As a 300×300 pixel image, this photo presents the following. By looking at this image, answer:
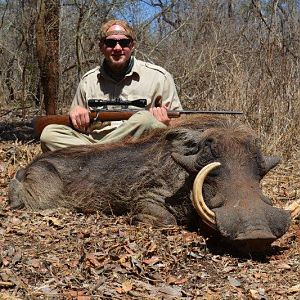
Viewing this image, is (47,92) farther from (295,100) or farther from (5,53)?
(5,53)

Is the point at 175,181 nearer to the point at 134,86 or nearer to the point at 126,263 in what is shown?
the point at 126,263

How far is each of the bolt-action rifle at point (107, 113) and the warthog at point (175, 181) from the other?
0.30 meters

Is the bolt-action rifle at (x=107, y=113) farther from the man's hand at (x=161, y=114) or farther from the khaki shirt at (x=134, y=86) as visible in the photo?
the khaki shirt at (x=134, y=86)

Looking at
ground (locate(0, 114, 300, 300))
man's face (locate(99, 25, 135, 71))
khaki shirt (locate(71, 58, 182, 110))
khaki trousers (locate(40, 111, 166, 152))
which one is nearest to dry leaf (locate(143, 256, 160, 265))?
ground (locate(0, 114, 300, 300))

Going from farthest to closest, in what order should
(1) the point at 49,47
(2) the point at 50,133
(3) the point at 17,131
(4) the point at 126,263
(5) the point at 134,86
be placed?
1. (3) the point at 17,131
2. (1) the point at 49,47
3. (5) the point at 134,86
4. (2) the point at 50,133
5. (4) the point at 126,263

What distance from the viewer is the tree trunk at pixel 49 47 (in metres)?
8.05

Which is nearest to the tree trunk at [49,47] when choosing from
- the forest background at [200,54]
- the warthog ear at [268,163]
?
the forest background at [200,54]

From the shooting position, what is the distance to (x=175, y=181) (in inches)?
183

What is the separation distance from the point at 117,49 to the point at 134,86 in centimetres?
38

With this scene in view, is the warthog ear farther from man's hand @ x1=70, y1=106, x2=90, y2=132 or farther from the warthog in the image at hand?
man's hand @ x1=70, y1=106, x2=90, y2=132

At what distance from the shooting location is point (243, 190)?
4.03m

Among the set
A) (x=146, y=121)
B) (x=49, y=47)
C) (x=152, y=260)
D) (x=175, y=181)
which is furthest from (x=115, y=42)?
(x=49, y=47)

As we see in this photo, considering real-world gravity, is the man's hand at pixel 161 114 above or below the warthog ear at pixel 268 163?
above

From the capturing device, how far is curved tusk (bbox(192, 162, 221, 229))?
396 cm
